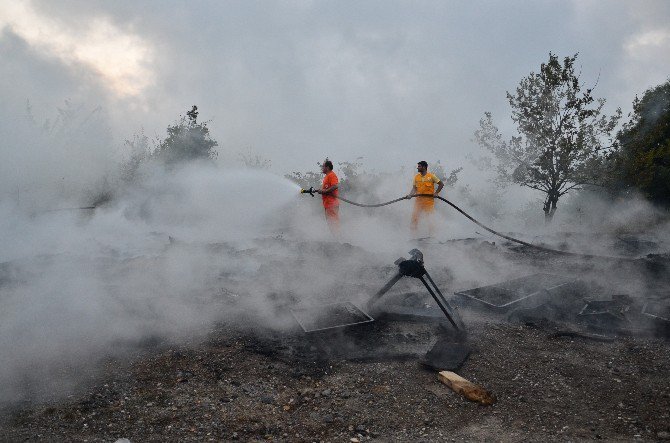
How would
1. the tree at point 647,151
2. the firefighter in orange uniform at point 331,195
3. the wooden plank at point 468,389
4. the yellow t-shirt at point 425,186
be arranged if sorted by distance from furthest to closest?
the tree at point 647,151, the yellow t-shirt at point 425,186, the firefighter in orange uniform at point 331,195, the wooden plank at point 468,389

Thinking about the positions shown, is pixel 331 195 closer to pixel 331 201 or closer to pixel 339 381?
pixel 331 201

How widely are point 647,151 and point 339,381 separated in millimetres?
14353

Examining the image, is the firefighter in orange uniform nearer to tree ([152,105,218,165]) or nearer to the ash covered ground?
the ash covered ground

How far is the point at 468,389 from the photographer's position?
3.29m

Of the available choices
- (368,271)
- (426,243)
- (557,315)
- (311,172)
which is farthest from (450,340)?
(311,172)

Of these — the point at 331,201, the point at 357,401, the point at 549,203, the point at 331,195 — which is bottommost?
the point at 357,401

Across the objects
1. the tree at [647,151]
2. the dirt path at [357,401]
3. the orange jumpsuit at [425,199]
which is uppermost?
the tree at [647,151]

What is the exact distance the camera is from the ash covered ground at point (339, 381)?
2.92 meters

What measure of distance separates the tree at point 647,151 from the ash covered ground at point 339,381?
29.4ft

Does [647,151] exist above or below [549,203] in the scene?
above

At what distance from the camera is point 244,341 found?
4.18 meters

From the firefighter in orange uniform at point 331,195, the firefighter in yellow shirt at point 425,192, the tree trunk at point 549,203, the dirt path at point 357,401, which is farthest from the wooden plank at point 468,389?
the tree trunk at point 549,203

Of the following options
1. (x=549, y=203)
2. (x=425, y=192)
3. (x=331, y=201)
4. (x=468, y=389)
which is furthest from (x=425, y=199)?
(x=549, y=203)

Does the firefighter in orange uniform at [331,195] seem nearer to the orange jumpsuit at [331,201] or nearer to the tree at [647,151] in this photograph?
the orange jumpsuit at [331,201]
